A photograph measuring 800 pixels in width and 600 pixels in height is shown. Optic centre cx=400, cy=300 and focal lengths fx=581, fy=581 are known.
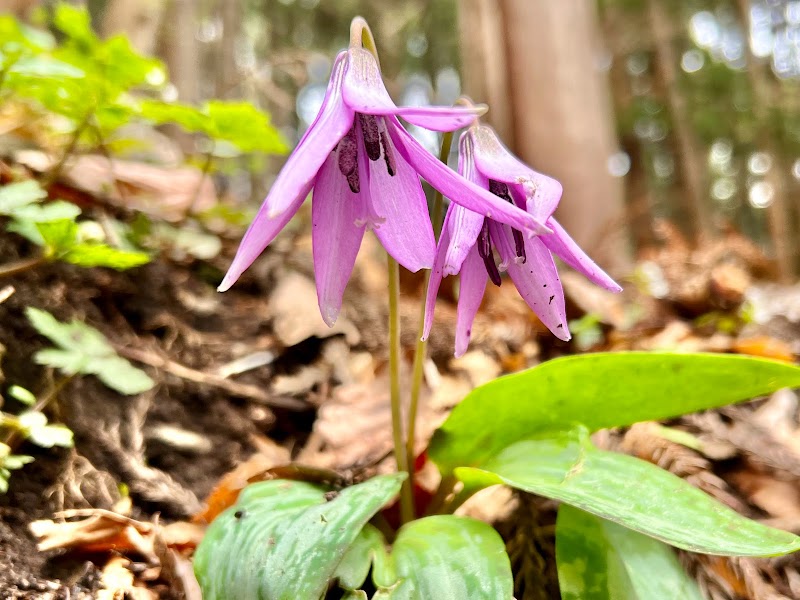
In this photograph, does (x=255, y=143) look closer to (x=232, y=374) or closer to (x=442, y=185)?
(x=232, y=374)

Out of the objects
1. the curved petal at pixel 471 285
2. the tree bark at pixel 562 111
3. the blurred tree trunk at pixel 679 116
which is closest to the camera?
the curved petal at pixel 471 285

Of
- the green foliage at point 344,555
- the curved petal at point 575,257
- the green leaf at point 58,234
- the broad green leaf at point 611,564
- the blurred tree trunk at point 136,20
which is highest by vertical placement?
the blurred tree trunk at point 136,20

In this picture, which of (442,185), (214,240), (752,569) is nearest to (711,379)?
(752,569)

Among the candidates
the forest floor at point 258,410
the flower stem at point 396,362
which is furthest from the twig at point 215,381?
the flower stem at point 396,362

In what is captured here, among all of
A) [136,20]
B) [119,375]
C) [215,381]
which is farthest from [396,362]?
[136,20]

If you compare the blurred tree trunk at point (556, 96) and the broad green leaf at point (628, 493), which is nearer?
the broad green leaf at point (628, 493)

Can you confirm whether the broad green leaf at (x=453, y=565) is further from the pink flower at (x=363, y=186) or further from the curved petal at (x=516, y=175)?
the curved petal at (x=516, y=175)
